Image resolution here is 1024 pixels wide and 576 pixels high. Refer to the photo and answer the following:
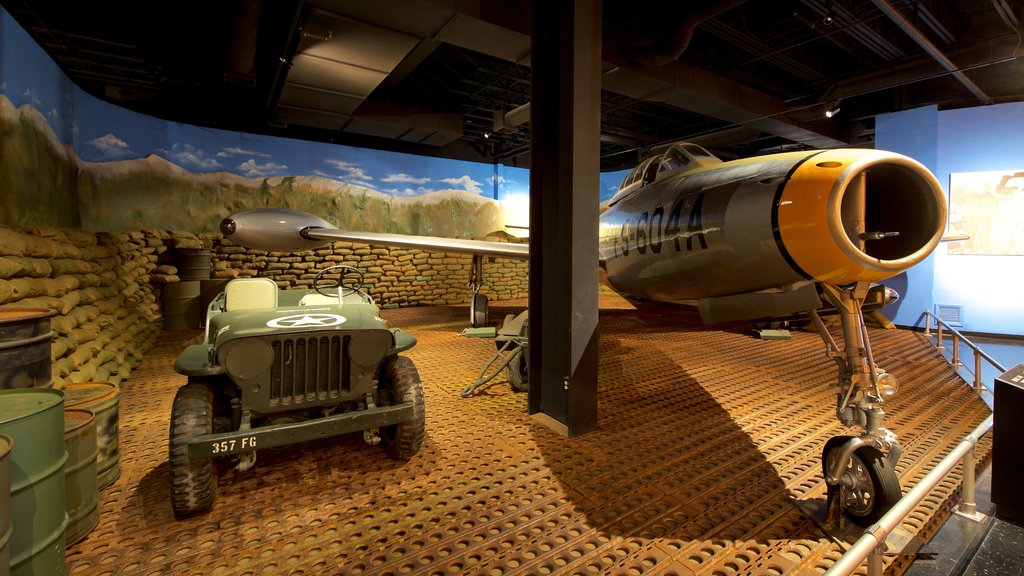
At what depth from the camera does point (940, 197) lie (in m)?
2.39

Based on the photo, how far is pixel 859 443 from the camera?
2.41m

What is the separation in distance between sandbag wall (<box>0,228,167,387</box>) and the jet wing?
2731mm

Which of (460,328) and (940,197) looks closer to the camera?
(940,197)

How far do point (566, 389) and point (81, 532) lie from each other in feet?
10.2

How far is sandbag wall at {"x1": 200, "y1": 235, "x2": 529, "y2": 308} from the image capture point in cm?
1057

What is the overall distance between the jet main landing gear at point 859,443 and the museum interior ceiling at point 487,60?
17.9 feet

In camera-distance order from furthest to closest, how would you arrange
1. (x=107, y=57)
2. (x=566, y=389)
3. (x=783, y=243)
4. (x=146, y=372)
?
Answer: (x=107, y=57) → (x=146, y=372) → (x=566, y=389) → (x=783, y=243)

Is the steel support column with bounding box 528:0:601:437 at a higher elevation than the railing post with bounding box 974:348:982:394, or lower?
higher

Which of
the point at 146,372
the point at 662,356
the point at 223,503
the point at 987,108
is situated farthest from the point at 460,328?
the point at 987,108

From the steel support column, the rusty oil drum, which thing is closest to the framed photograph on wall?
the steel support column

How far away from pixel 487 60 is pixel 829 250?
8601 millimetres

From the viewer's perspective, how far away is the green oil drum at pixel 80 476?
7.08 ft

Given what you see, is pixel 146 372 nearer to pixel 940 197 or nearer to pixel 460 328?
pixel 460 328

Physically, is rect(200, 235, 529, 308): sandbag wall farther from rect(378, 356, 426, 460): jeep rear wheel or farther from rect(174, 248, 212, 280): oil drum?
rect(378, 356, 426, 460): jeep rear wheel
